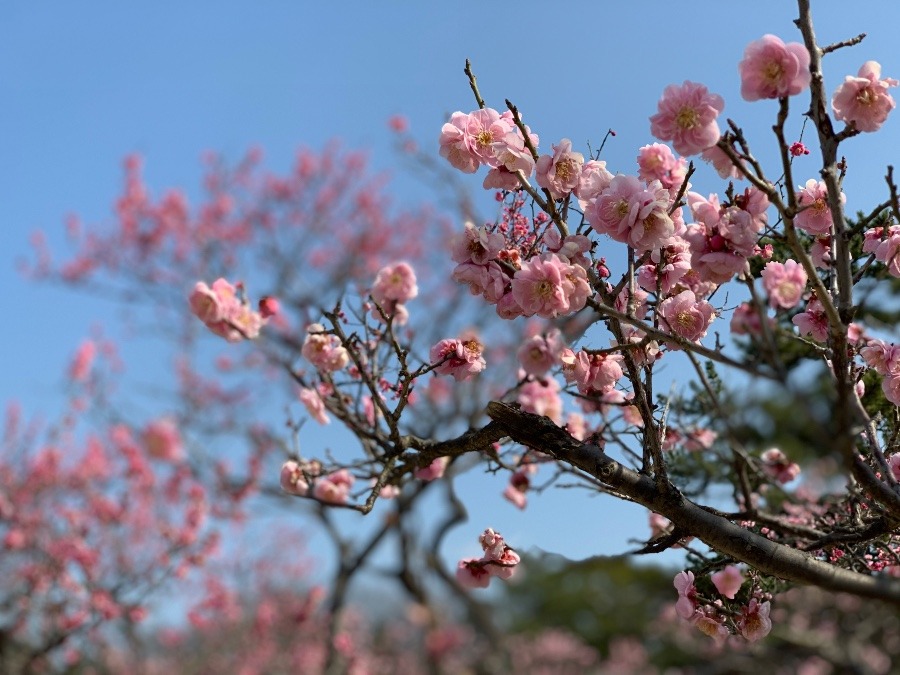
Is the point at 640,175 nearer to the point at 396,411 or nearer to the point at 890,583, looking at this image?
the point at 396,411

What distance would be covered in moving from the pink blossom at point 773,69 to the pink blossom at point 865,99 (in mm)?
213

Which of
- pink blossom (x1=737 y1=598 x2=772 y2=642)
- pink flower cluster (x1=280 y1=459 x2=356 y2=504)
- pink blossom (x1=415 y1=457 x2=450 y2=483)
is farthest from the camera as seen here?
pink blossom (x1=415 y1=457 x2=450 y2=483)

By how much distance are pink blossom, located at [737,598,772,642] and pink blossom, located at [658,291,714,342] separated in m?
0.86

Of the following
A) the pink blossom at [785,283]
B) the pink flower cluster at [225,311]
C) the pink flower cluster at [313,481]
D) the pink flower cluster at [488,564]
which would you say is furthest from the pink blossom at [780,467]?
the pink flower cluster at [225,311]

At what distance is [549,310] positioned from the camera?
5.92ft

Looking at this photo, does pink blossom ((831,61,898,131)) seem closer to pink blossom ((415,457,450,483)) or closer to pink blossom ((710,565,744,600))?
pink blossom ((710,565,744,600))

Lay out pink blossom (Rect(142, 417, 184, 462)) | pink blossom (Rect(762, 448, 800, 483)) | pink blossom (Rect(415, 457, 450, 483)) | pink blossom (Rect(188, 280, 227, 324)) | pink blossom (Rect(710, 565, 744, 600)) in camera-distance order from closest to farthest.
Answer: pink blossom (Rect(710, 565, 744, 600)) < pink blossom (Rect(188, 280, 227, 324)) < pink blossom (Rect(415, 457, 450, 483)) < pink blossom (Rect(762, 448, 800, 483)) < pink blossom (Rect(142, 417, 184, 462))

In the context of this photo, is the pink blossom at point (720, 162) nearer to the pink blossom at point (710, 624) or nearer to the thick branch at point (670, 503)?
the thick branch at point (670, 503)

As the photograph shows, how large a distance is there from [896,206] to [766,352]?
67 centimetres

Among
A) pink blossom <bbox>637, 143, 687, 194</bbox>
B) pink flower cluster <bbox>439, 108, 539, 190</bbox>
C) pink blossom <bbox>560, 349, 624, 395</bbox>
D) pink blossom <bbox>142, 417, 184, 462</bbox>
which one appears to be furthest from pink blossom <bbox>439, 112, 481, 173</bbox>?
pink blossom <bbox>142, 417, 184, 462</bbox>

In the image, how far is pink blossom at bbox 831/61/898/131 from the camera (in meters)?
1.74

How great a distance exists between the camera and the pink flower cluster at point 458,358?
2148 mm

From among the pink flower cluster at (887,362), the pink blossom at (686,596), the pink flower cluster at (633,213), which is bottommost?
the pink blossom at (686,596)

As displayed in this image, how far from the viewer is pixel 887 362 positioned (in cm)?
208
